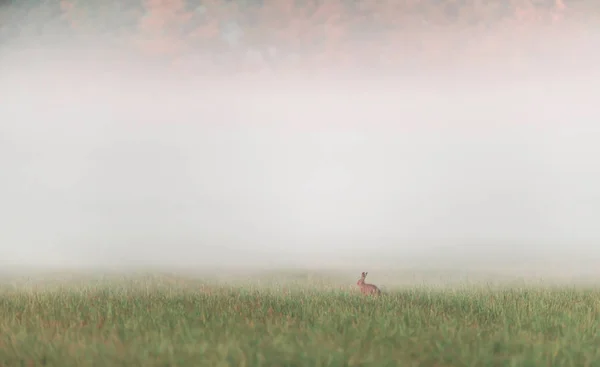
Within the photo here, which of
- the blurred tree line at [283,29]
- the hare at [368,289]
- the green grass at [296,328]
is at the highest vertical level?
the blurred tree line at [283,29]

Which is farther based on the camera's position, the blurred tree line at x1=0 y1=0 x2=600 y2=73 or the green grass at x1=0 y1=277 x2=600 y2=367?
the blurred tree line at x1=0 y1=0 x2=600 y2=73

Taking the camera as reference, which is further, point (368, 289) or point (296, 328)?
point (368, 289)

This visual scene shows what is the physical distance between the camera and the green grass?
9.10ft

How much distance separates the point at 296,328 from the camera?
3314mm

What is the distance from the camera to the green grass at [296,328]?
2773 millimetres

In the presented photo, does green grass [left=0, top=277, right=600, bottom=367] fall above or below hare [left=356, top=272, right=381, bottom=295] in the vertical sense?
below

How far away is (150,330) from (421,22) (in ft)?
15.3

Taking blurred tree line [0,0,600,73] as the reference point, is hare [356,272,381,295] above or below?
below

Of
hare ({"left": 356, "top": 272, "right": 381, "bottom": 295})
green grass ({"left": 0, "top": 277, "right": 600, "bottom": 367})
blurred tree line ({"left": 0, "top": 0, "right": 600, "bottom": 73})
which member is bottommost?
green grass ({"left": 0, "top": 277, "right": 600, "bottom": 367})

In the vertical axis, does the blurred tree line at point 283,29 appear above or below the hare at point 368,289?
above

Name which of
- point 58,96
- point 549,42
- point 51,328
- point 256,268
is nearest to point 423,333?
point 51,328

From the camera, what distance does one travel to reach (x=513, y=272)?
20.6 ft

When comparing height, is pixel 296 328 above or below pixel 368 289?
below

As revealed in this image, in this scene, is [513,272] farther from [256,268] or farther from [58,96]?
[58,96]
